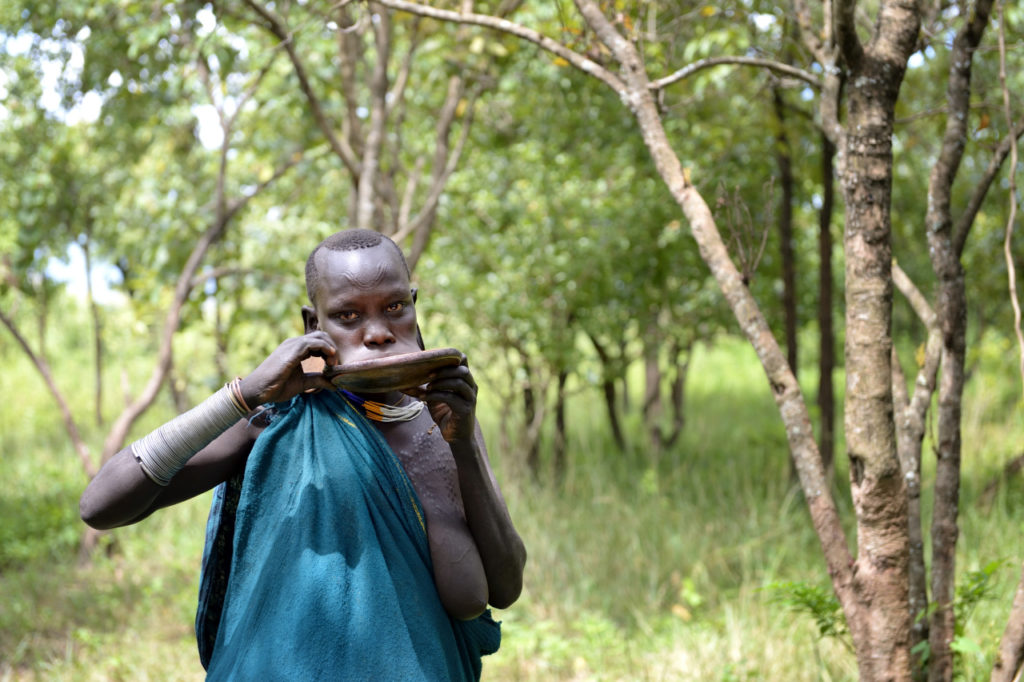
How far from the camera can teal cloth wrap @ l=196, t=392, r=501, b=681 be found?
159cm

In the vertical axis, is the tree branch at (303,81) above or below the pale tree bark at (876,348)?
above

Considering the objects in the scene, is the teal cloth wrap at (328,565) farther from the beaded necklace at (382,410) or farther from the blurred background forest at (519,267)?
the blurred background forest at (519,267)

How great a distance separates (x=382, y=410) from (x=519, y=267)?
15.9 ft

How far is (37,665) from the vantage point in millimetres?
4066

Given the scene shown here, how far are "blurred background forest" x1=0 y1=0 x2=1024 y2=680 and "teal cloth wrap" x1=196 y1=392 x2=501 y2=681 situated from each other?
1927mm

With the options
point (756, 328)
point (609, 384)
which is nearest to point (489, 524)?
point (756, 328)

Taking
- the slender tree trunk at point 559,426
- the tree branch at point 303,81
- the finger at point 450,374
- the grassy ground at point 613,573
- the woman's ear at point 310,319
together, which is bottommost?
the grassy ground at point 613,573

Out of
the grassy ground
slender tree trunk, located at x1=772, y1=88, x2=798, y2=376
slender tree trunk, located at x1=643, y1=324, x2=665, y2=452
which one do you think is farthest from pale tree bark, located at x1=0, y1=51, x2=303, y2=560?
slender tree trunk, located at x1=772, y1=88, x2=798, y2=376

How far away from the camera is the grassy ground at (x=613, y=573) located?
3.86 meters

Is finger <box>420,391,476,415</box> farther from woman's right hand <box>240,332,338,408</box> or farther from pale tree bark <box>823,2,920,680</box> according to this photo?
pale tree bark <box>823,2,920,680</box>

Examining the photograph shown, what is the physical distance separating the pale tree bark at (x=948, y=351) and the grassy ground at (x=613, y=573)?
131mm

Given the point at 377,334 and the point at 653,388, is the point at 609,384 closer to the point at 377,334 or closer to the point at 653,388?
the point at 653,388

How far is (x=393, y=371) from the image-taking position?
4.99 ft

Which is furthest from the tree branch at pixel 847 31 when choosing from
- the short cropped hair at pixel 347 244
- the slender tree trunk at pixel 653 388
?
the slender tree trunk at pixel 653 388
